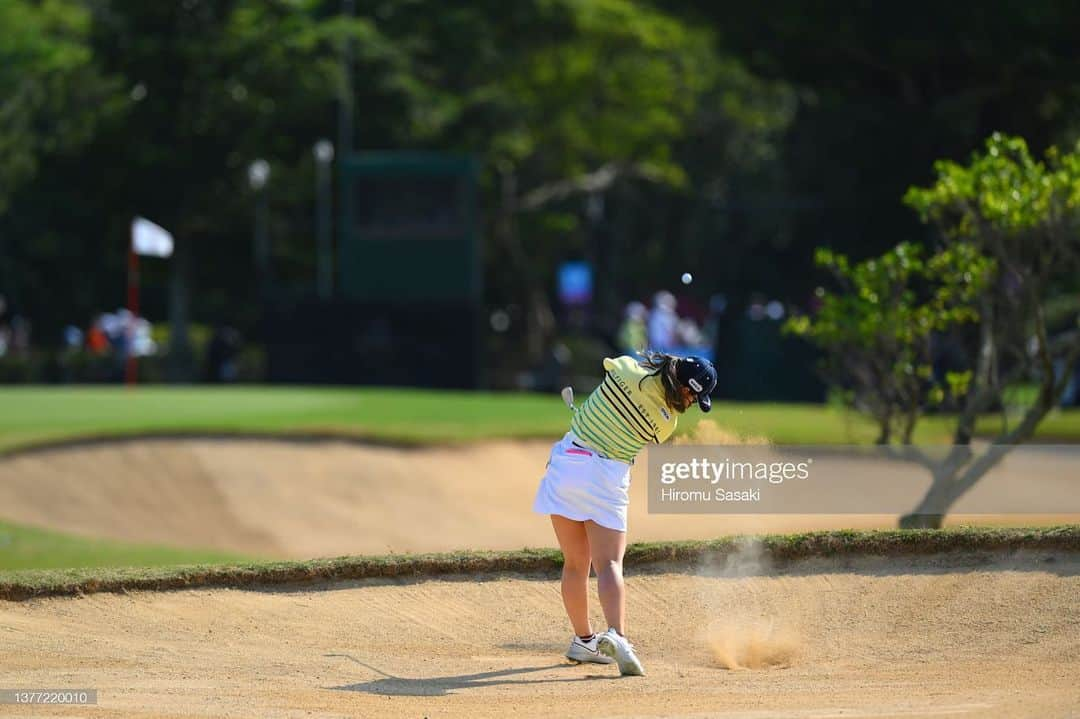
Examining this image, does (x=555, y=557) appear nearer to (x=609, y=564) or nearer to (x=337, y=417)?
(x=609, y=564)

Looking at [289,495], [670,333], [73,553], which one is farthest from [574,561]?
[670,333]

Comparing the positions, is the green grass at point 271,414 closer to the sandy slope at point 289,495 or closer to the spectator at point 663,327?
the sandy slope at point 289,495

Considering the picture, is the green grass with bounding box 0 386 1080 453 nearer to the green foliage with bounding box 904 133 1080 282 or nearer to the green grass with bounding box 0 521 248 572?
the green grass with bounding box 0 521 248 572

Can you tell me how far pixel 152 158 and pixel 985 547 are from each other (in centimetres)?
3542

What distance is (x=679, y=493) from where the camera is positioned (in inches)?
460

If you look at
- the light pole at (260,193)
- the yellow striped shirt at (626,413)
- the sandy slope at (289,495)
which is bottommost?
the sandy slope at (289,495)

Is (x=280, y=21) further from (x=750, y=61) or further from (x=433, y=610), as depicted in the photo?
(x=433, y=610)

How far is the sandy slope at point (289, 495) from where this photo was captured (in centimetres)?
1994

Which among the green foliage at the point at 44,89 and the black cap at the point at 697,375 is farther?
the green foliage at the point at 44,89

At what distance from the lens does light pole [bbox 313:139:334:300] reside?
45250 millimetres

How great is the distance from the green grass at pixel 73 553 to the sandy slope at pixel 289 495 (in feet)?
7.20

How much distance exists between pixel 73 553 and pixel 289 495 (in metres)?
6.01

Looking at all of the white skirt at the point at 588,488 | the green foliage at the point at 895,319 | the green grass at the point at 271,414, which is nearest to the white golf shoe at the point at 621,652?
the white skirt at the point at 588,488

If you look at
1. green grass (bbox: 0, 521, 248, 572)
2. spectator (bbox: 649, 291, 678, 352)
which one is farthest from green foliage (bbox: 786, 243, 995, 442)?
spectator (bbox: 649, 291, 678, 352)
